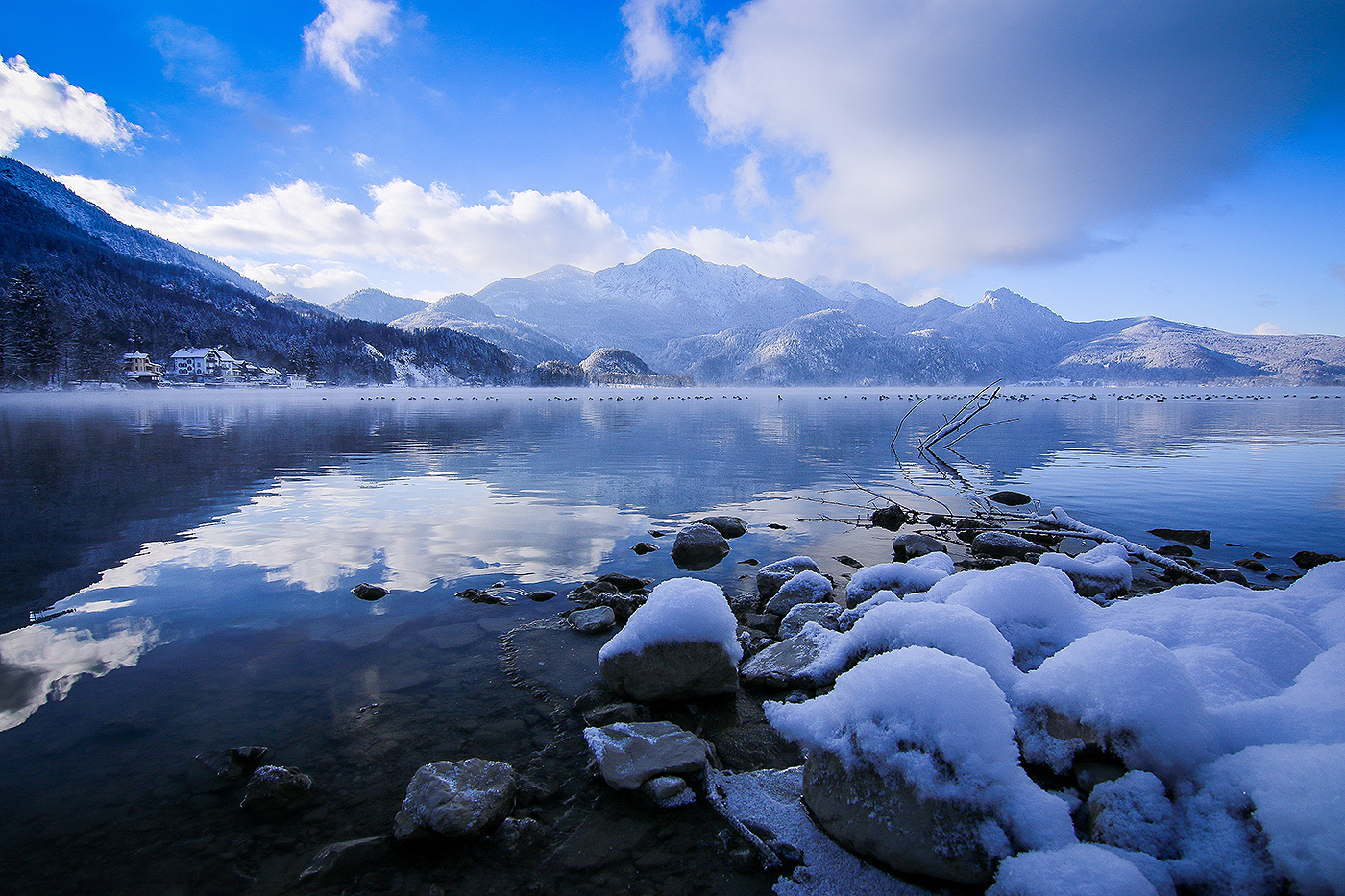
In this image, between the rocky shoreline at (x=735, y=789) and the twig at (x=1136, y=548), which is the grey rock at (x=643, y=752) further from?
the twig at (x=1136, y=548)

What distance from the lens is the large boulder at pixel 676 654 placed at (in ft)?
21.8

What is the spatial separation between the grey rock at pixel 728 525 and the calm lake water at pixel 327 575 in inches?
21.4

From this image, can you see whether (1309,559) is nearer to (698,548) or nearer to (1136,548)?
(1136,548)

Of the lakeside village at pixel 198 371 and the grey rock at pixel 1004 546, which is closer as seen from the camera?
the grey rock at pixel 1004 546

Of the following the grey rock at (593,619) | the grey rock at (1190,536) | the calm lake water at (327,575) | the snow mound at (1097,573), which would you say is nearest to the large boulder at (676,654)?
the calm lake water at (327,575)

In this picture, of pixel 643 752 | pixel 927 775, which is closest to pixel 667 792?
pixel 643 752

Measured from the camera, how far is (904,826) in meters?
4.00

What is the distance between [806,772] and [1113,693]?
2.42m

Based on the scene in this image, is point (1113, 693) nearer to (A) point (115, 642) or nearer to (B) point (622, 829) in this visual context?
(B) point (622, 829)

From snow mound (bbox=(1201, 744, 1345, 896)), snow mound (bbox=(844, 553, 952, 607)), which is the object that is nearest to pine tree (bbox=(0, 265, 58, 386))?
snow mound (bbox=(844, 553, 952, 607))

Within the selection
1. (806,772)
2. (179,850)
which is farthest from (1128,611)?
(179,850)

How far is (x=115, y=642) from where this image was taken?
8.30 m

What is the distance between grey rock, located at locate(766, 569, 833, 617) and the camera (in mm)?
9453

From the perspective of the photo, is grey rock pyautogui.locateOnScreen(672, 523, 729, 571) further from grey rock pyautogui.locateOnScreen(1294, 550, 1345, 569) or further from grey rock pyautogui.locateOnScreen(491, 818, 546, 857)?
grey rock pyautogui.locateOnScreen(1294, 550, 1345, 569)
